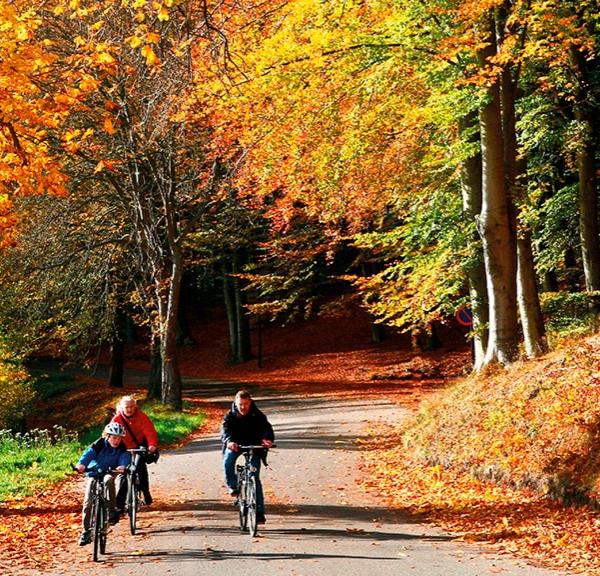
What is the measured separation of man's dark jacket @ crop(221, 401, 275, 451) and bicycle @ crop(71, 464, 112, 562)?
1655mm

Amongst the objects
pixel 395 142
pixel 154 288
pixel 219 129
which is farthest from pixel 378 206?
pixel 154 288

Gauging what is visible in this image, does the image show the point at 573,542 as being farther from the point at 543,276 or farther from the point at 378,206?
the point at 543,276

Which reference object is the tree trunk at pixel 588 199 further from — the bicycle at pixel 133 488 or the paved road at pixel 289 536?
the bicycle at pixel 133 488

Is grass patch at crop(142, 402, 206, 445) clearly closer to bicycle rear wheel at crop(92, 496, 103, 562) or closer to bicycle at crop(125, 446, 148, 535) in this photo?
bicycle at crop(125, 446, 148, 535)

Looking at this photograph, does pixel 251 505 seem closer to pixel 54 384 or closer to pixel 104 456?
pixel 104 456

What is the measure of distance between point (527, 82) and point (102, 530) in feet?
48.2

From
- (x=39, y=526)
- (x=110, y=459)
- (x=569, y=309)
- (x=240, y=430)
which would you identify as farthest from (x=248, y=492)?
(x=569, y=309)

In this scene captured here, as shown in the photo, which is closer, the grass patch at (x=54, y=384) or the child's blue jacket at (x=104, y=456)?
the child's blue jacket at (x=104, y=456)

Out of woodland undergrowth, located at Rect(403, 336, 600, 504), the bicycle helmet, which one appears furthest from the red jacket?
woodland undergrowth, located at Rect(403, 336, 600, 504)

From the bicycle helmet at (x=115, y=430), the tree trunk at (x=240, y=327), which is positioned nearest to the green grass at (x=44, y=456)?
the bicycle helmet at (x=115, y=430)

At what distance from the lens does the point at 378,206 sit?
22625 mm

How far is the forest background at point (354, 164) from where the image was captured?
1128 cm

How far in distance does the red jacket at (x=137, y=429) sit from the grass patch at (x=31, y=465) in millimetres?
4031

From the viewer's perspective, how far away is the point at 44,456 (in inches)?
753
